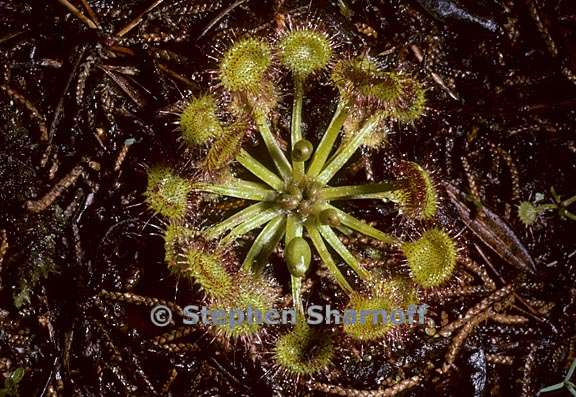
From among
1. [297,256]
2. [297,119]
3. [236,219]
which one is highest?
[297,119]

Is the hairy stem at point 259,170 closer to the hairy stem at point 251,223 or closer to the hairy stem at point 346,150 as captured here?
the hairy stem at point 251,223

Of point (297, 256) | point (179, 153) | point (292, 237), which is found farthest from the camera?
point (292, 237)

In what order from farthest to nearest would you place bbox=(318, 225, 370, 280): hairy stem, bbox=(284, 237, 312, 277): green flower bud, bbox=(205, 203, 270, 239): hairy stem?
bbox=(318, 225, 370, 280): hairy stem < bbox=(205, 203, 270, 239): hairy stem < bbox=(284, 237, 312, 277): green flower bud

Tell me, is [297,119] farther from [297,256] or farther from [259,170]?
[297,256]

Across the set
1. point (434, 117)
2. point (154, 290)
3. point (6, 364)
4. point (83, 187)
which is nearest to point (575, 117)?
point (434, 117)

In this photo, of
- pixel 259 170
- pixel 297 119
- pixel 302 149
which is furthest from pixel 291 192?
pixel 297 119

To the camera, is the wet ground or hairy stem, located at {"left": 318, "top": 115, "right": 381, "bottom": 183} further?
hairy stem, located at {"left": 318, "top": 115, "right": 381, "bottom": 183}

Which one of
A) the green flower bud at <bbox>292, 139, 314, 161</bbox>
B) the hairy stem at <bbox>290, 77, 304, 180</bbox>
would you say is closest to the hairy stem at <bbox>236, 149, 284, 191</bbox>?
the hairy stem at <bbox>290, 77, 304, 180</bbox>

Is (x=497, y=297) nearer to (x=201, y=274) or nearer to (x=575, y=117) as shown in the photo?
(x=575, y=117)

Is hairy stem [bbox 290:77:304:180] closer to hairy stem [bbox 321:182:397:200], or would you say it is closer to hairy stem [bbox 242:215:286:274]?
hairy stem [bbox 321:182:397:200]
